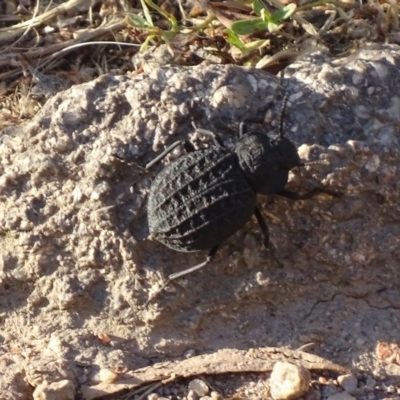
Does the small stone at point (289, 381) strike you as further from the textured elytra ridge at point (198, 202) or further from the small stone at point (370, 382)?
the textured elytra ridge at point (198, 202)

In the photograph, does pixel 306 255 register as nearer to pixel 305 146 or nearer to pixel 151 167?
pixel 305 146

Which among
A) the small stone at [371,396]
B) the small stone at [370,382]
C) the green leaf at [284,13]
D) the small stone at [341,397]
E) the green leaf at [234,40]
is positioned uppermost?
the green leaf at [284,13]

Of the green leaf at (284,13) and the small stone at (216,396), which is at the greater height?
the green leaf at (284,13)

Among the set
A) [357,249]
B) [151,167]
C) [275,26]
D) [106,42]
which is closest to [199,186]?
[151,167]

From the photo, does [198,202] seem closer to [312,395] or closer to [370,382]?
[312,395]

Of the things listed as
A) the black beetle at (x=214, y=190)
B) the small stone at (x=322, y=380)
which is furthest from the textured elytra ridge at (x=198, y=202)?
the small stone at (x=322, y=380)

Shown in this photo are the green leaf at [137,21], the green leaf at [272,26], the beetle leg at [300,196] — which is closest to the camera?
the beetle leg at [300,196]

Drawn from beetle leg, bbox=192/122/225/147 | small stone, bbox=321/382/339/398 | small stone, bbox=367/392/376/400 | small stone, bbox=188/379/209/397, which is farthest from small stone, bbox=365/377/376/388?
beetle leg, bbox=192/122/225/147

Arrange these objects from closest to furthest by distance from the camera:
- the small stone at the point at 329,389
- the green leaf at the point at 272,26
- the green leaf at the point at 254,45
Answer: the small stone at the point at 329,389 < the green leaf at the point at 272,26 < the green leaf at the point at 254,45
